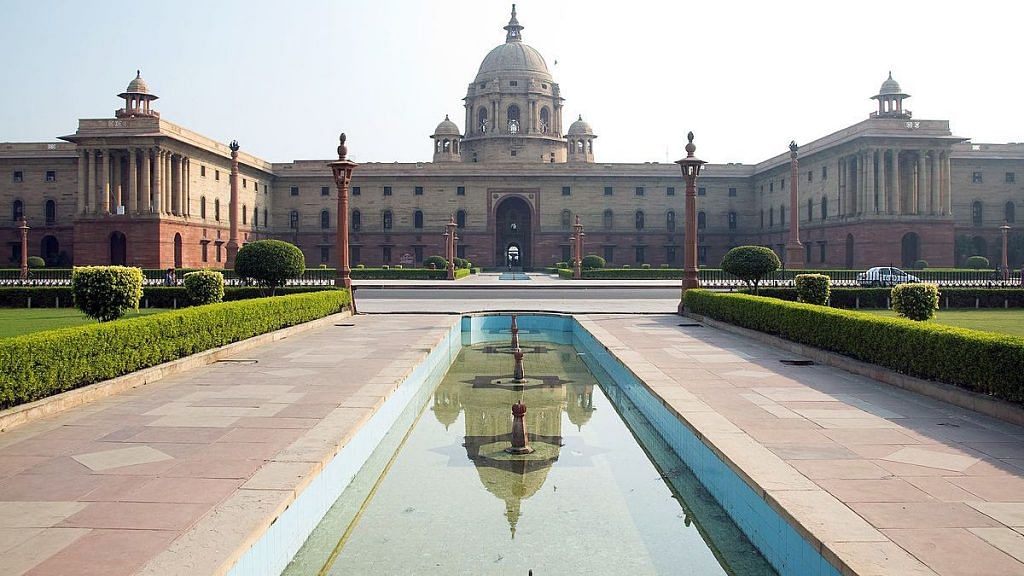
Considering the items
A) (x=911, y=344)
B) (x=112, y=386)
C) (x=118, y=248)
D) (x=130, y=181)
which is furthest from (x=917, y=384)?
(x=118, y=248)

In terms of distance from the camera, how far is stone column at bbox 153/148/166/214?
152 feet

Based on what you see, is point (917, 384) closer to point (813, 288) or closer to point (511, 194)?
point (813, 288)

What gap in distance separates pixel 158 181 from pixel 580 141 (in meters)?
39.8

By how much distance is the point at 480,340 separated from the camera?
1877 centimetres

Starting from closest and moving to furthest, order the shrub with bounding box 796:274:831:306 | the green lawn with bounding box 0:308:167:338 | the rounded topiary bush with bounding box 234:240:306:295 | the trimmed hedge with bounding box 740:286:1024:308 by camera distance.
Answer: the green lawn with bounding box 0:308:167:338 → the shrub with bounding box 796:274:831:306 → the rounded topiary bush with bounding box 234:240:306:295 → the trimmed hedge with bounding box 740:286:1024:308

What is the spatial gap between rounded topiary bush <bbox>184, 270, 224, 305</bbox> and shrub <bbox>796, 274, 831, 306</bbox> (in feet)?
48.0

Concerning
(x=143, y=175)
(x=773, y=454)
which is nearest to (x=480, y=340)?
(x=773, y=454)

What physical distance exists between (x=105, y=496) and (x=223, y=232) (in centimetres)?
5215

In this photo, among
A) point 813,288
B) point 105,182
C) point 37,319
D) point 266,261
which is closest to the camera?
point 37,319

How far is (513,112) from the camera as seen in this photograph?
7394 cm

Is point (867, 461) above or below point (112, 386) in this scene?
below

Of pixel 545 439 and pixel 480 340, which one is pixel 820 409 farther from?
pixel 480 340

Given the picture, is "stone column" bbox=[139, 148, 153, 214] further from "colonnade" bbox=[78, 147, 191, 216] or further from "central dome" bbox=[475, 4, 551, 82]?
"central dome" bbox=[475, 4, 551, 82]

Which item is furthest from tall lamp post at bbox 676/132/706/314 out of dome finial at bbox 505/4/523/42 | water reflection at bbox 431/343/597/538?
dome finial at bbox 505/4/523/42
